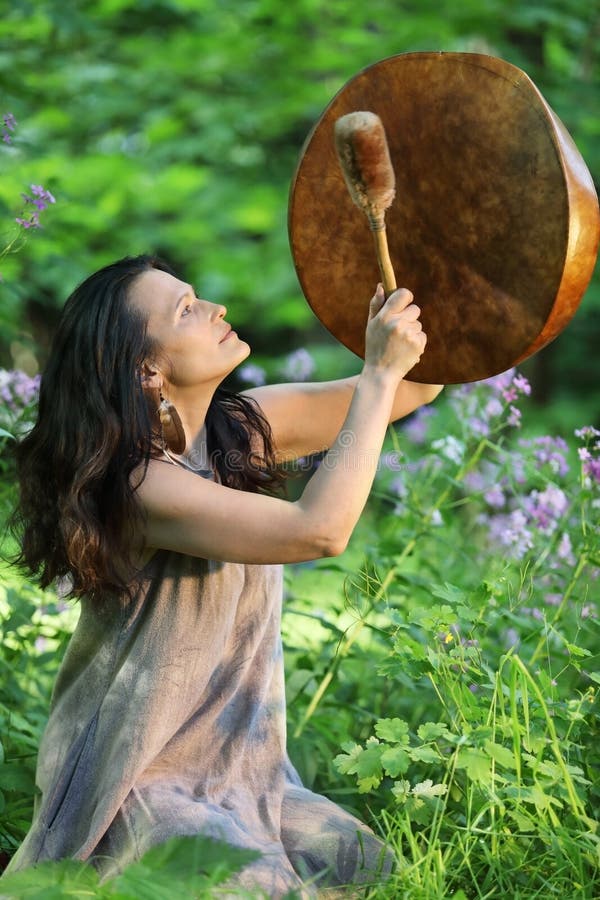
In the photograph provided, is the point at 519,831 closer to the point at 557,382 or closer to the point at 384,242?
the point at 384,242

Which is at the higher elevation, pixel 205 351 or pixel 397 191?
pixel 397 191

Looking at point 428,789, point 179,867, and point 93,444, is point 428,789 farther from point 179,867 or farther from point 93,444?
point 93,444

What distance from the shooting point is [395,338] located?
186 centimetres

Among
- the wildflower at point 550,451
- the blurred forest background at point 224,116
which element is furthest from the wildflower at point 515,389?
the blurred forest background at point 224,116

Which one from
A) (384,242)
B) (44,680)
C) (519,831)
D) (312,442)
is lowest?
(44,680)

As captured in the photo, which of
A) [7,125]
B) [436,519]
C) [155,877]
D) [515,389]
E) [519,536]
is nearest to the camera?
[155,877]

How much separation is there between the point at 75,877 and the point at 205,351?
36.7 inches

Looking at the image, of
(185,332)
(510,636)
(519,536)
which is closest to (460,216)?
(185,332)

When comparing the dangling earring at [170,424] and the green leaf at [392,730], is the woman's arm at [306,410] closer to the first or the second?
the dangling earring at [170,424]

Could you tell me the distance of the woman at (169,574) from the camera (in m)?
1.83

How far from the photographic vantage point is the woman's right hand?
1860 millimetres

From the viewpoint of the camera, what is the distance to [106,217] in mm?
6293

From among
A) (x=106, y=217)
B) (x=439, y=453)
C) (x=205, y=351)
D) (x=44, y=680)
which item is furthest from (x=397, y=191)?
(x=106, y=217)

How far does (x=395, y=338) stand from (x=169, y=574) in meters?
0.60
